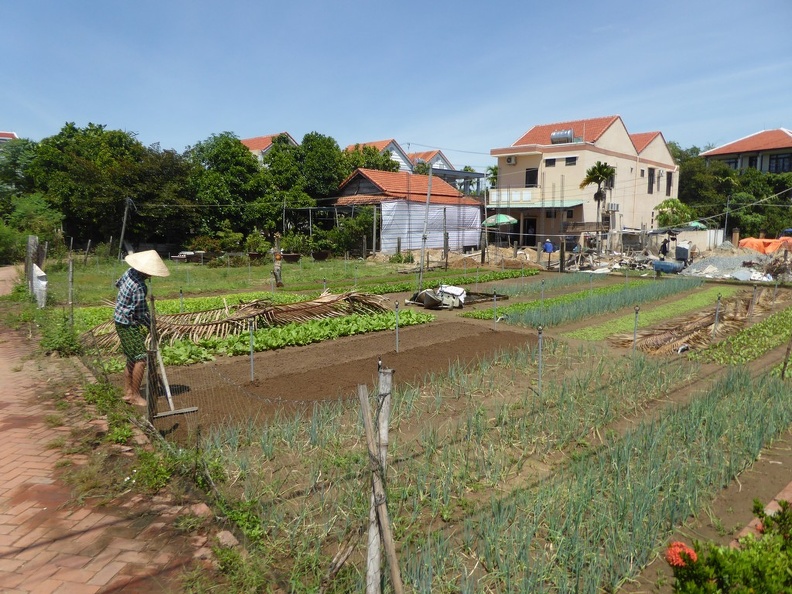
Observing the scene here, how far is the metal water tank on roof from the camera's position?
34.7m

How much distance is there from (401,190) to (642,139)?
67.6ft

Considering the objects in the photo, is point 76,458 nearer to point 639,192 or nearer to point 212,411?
point 212,411

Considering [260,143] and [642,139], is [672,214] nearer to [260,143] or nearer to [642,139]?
[642,139]

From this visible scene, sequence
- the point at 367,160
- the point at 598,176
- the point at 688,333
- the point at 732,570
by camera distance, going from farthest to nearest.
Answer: the point at 367,160, the point at 598,176, the point at 688,333, the point at 732,570

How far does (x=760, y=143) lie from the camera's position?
1945 inches

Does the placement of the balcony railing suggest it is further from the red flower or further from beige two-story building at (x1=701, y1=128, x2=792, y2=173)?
the red flower

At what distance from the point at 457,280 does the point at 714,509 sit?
54.9 feet

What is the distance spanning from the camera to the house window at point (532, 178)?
35.7 meters

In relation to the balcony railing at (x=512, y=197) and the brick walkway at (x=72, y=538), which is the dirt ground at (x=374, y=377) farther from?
the balcony railing at (x=512, y=197)

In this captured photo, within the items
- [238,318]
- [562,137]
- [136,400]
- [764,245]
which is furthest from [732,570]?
[562,137]

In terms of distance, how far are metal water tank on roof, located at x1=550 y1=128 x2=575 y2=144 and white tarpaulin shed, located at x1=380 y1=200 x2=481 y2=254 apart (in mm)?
7093

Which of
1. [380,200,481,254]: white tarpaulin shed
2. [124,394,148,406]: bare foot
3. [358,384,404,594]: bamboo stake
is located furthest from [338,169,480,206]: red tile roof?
[358,384,404,594]: bamboo stake

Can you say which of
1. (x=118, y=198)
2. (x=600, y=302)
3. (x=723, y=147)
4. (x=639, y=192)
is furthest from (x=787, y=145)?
(x=118, y=198)

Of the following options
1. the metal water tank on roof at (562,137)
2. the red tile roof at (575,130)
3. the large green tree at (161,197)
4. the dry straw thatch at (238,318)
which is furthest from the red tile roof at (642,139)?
the dry straw thatch at (238,318)
